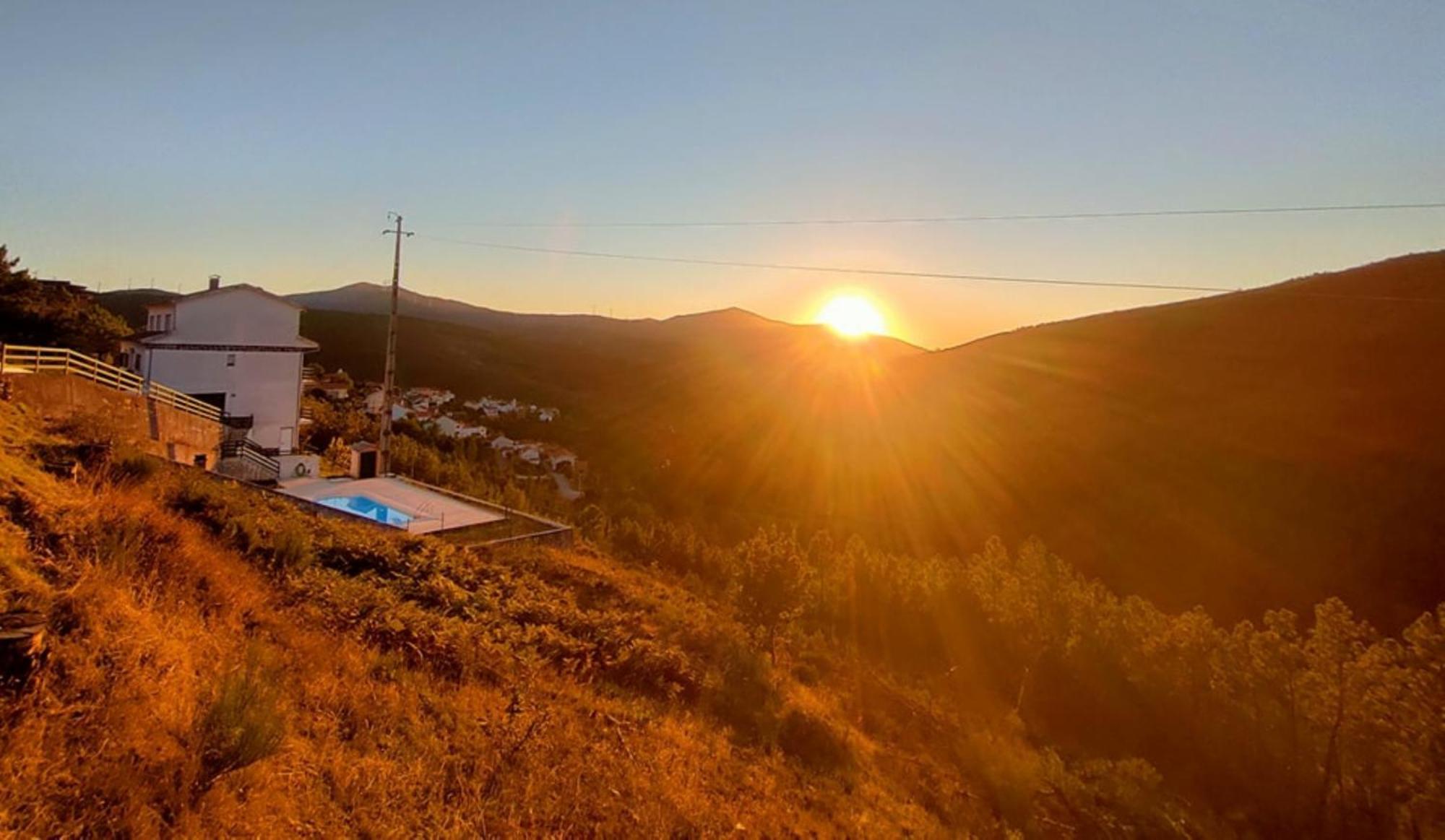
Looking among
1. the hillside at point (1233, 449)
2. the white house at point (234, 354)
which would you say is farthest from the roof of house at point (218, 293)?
the hillside at point (1233, 449)

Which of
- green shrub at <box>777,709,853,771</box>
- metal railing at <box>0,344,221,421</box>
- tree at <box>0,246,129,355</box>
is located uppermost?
tree at <box>0,246,129,355</box>

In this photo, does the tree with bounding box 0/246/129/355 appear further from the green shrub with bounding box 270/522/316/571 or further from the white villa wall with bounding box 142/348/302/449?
the green shrub with bounding box 270/522/316/571

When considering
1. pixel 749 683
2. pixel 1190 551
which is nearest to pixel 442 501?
pixel 749 683

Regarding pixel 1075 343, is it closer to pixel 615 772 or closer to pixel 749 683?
pixel 749 683

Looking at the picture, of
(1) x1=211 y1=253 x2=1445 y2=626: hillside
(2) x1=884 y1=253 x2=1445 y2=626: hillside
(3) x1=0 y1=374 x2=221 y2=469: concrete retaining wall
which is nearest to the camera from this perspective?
(3) x1=0 y1=374 x2=221 y2=469: concrete retaining wall

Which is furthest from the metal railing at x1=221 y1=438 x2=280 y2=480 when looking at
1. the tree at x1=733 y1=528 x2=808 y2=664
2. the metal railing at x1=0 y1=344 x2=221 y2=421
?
the tree at x1=733 y1=528 x2=808 y2=664

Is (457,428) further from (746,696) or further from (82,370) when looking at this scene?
(746,696)

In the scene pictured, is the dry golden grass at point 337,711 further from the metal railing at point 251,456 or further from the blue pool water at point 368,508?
the metal railing at point 251,456
